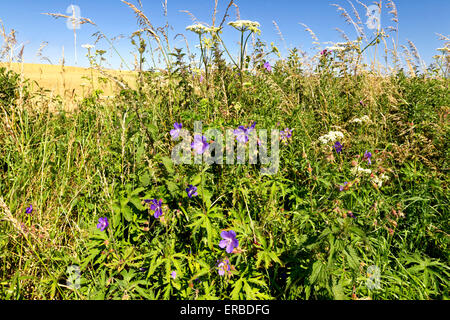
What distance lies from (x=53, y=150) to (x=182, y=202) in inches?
66.7

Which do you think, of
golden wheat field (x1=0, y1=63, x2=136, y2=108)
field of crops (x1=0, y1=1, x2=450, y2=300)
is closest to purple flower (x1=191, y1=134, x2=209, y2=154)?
field of crops (x1=0, y1=1, x2=450, y2=300)

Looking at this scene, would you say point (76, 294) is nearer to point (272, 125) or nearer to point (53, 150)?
point (53, 150)

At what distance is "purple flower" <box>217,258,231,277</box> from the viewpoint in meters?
1.50

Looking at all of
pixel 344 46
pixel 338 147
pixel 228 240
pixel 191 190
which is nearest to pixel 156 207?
pixel 191 190

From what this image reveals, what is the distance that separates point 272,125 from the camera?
2504 millimetres

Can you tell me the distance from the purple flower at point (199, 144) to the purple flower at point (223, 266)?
0.80 m

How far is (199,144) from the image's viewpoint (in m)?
1.96

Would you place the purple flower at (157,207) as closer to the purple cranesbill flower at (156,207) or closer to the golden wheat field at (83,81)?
the purple cranesbill flower at (156,207)

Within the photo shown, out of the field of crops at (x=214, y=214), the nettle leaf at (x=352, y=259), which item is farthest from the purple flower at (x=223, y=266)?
the nettle leaf at (x=352, y=259)

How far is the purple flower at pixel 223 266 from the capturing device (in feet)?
4.93

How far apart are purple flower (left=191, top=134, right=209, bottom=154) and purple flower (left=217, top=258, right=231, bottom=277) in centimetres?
80

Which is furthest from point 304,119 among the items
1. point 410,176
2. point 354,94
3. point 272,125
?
point 354,94

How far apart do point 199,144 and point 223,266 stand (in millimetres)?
919

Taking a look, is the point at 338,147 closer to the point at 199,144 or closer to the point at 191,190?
the point at 199,144
